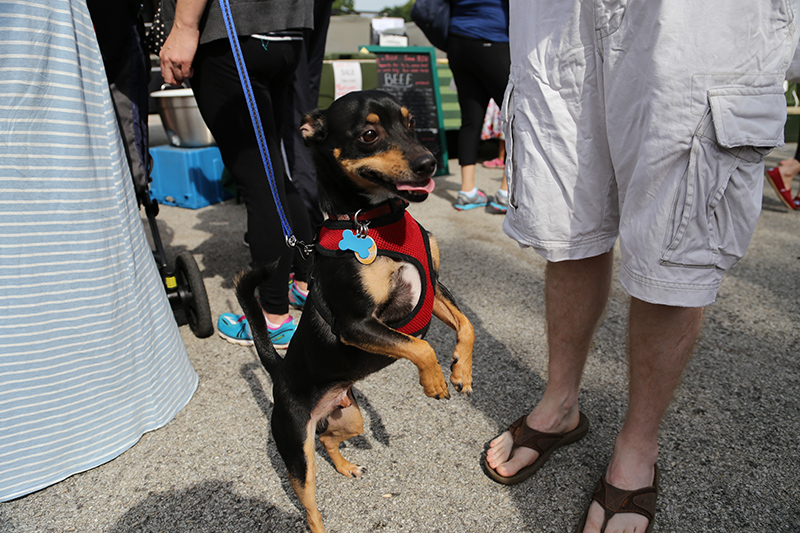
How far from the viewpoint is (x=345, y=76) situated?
241 inches

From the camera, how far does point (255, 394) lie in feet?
7.57

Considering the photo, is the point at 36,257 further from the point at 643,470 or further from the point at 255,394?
the point at 643,470

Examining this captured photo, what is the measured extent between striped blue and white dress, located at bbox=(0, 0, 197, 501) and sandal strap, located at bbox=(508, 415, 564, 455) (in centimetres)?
149

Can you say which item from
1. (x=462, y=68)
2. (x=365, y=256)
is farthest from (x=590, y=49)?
(x=462, y=68)

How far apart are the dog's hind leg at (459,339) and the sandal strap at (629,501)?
0.58 metres

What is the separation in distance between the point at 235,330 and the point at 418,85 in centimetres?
508

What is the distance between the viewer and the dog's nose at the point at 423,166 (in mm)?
1433

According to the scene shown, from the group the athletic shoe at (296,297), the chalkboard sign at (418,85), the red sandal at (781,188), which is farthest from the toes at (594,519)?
the chalkboard sign at (418,85)

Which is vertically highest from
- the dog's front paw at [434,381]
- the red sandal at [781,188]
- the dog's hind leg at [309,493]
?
the dog's front paw at [434,381]

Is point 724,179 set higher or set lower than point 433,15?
lower

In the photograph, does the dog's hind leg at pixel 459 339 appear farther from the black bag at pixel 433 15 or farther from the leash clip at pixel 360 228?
the black bag at pixel 433 15

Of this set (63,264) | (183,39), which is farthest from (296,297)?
(183,39)

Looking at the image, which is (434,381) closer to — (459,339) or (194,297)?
(459,339)

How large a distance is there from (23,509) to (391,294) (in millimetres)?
1509
